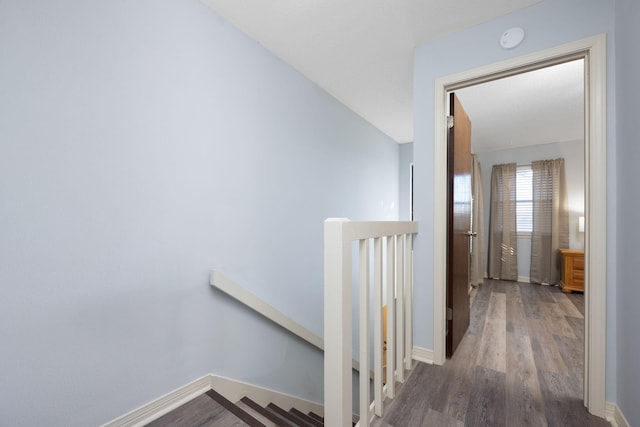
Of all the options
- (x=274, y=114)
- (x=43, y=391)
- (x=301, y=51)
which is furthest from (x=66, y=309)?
(x=301, y=51)

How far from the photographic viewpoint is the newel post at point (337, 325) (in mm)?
1010

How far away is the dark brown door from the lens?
1.91m

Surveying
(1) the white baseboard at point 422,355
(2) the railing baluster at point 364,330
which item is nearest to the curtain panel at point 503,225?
(1) the white baseboard at point 422,355

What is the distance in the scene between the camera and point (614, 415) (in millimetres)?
1309

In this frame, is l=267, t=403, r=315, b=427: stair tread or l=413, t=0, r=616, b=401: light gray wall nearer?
l=413, t=0, r=616, b=401: light gray wall

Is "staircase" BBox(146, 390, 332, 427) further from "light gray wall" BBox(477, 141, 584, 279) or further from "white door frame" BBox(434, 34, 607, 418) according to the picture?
"light gray wall" BBox(477, 141, 584, 279)

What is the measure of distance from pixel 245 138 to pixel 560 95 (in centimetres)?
323

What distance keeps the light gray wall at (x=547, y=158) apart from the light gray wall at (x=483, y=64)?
3948mm

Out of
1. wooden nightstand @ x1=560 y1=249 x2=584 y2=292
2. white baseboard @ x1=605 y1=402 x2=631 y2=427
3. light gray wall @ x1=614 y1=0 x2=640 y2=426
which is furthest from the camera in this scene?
wooden nightstand @ x1=560 y1=249 x2=584 y2=292

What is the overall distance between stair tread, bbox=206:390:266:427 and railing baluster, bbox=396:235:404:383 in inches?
31.6

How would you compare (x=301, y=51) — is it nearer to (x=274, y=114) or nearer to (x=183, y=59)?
(x=274, y=114)

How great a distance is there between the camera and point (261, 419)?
66.9 inches

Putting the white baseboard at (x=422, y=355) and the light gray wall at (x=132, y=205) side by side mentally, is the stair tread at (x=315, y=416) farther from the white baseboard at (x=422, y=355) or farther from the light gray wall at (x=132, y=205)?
the white baseboard at (x=422, y=355)

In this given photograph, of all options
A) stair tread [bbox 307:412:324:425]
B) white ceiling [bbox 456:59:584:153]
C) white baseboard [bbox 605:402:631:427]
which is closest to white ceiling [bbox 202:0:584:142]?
white ceiling [bbox 456:59:584:153]
